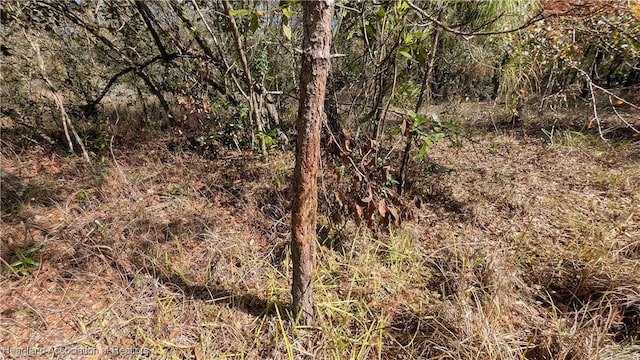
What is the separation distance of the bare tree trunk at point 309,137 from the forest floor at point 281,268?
16.7 inches

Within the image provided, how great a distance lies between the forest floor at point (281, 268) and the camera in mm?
1535

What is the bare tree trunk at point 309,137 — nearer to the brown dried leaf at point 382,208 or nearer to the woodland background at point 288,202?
the woodland background at point 288,202

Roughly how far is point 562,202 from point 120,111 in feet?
19.0

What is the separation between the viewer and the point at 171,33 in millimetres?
3062

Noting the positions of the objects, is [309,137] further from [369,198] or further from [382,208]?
[382,208]

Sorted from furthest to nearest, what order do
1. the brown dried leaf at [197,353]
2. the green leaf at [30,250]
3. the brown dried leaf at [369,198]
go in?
the green leaf at [30,250]
the brown dried leaf at [369,198]
the brown dried leaf at [197,353]

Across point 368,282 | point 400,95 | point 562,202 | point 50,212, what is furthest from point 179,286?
point 562,202

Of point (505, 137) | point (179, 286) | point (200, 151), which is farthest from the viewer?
point (505, 137)

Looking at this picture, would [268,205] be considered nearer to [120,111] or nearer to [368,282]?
[368,282]

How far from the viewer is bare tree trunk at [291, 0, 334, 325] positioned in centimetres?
96

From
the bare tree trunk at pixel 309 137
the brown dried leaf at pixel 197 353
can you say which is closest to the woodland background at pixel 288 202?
the brown dried leaf at pixel 197 353

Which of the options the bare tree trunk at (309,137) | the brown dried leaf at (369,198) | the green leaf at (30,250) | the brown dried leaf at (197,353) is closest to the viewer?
the bare tree trunk at (309,137)

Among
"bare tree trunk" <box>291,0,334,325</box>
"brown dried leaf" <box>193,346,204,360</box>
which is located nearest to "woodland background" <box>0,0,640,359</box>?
"brown dried leaf" <box>193,346,204,360</box>

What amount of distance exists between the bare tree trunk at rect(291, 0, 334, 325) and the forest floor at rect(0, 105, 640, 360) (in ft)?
1.39
